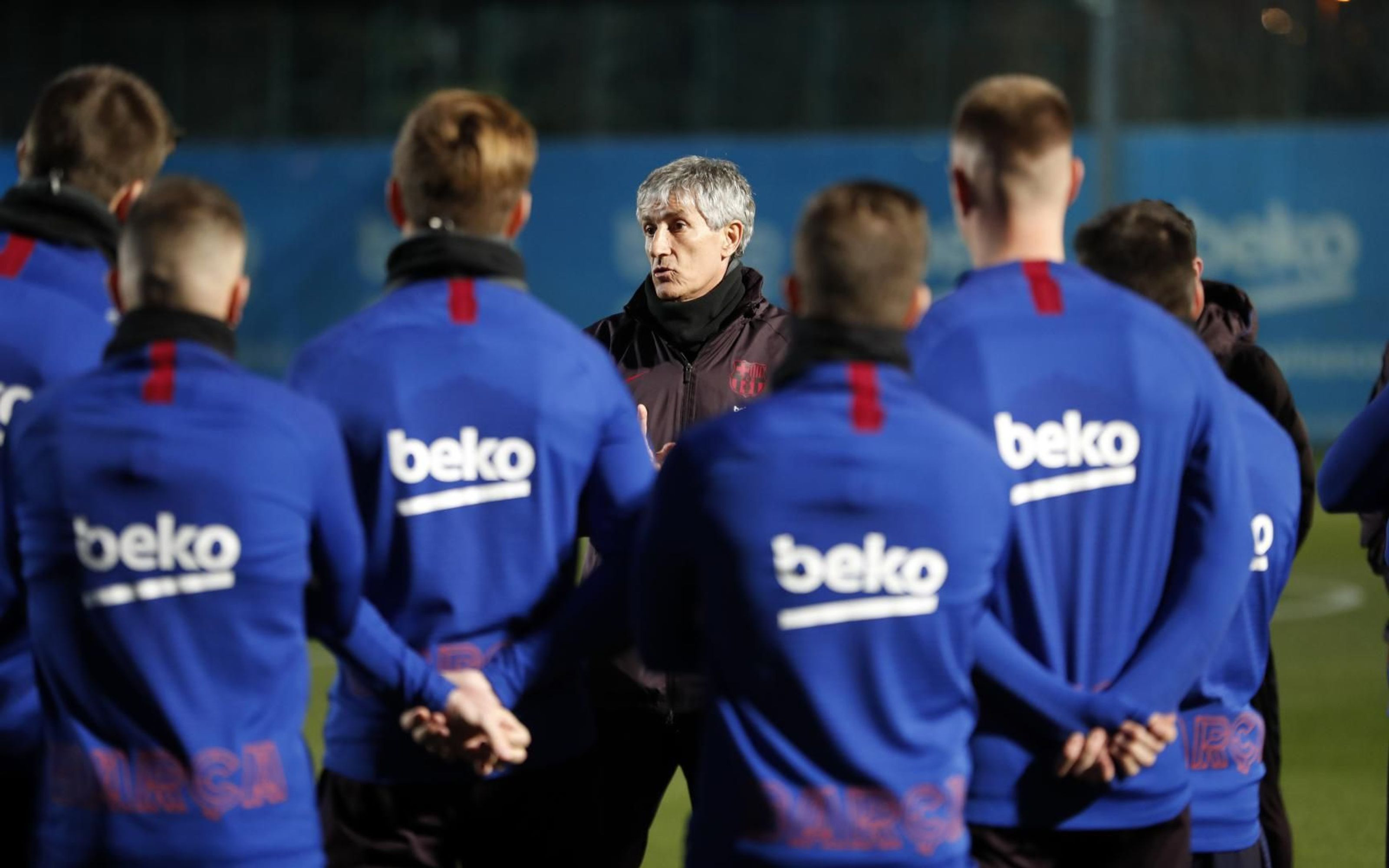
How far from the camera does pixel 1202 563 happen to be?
316 cm

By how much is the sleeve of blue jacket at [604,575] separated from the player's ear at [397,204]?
0.47 meters

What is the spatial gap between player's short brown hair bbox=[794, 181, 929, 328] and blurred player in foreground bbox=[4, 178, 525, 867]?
84 centimetres

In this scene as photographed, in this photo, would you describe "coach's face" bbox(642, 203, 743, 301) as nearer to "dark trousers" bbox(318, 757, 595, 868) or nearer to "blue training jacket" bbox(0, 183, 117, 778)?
"blue training jacket" bbox(0, 183, 117, 778)

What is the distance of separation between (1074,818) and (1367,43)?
2098 cm

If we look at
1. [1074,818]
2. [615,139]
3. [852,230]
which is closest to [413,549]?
[852,230]

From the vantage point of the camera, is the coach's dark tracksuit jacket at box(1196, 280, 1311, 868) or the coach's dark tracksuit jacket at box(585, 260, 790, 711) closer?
the coach's dark tracksuit jacket at box(1196, 280, 1311, 868)

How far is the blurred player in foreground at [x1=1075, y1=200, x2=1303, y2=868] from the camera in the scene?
143 inches

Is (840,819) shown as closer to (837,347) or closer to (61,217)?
(837,347)

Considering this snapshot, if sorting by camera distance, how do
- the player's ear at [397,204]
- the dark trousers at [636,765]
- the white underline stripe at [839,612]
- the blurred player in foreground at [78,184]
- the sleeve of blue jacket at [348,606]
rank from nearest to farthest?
the white underline stripe at [839,612] → the sleeve of blue jacket at [348,606] → the player's ear at [397,204] → the blurred player in foreground at [78,184] → the dark trousers at [636,765]

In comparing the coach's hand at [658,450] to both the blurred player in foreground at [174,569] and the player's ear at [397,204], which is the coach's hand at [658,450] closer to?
the player's ear at [397,204]

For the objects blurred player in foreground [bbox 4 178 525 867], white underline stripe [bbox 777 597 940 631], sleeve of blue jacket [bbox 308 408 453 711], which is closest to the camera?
white underline stripe [bbox 777 597 940 631]

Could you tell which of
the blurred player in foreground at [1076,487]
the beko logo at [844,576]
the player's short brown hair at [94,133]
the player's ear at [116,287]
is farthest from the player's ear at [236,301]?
the blurred player in foreground at [1076,487]

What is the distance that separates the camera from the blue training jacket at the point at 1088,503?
3.11 m

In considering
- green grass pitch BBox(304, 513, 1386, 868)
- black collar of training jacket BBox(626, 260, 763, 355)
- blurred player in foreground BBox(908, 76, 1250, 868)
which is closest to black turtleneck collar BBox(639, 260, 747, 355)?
black collar of training jacket BBox(626, 260, 763, 355)
